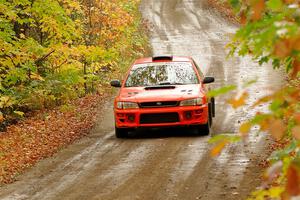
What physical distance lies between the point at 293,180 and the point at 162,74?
36.8 feet

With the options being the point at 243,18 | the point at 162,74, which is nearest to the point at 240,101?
the point at 243,18

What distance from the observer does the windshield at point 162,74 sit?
42.8 ft

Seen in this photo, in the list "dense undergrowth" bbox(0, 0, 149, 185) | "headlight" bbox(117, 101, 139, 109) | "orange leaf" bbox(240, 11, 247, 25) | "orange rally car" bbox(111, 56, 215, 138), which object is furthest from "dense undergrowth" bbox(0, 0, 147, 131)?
"orange leaf" bbox(240, 11, 247, 25)

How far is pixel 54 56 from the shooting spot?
16438mm

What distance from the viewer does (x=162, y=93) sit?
1225 cm

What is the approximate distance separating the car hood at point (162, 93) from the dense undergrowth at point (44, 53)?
3.01 meters

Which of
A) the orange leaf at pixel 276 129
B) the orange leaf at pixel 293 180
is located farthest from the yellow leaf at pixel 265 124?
the orange leaf at pixel 293 180

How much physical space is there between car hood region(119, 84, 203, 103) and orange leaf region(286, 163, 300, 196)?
9.86 metres

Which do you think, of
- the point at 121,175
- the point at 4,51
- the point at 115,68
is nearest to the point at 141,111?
the point at 121,175

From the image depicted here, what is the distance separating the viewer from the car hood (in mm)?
12047

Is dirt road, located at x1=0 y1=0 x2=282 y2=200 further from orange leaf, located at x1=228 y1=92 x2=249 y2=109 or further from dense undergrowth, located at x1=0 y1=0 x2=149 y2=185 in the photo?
orange leaf, located at x1=228 y1=92 x2=249 y2=109

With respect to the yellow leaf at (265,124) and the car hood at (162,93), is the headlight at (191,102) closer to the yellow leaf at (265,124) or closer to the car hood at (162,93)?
the car hood at (162,93)

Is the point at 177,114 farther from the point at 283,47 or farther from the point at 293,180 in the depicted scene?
the point at 293,180

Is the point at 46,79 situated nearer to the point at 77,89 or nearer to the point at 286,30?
the point at 77,89
